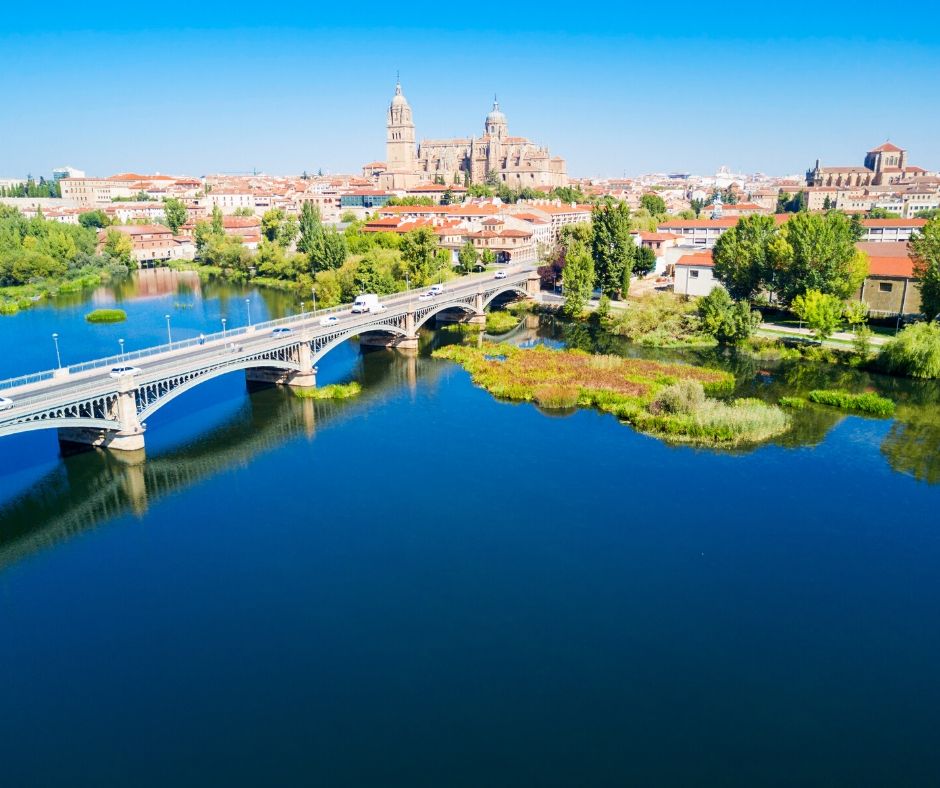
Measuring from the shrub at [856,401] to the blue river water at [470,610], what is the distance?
3.07 m

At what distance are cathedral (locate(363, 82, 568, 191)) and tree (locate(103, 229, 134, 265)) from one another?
65.2 m

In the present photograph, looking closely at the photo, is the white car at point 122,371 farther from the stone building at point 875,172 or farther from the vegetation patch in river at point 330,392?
the stone building at point 875,172

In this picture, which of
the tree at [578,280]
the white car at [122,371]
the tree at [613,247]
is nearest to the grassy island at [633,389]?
the tree at [578,280]

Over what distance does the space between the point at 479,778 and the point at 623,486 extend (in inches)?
612

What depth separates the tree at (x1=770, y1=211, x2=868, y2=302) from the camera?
168 ft

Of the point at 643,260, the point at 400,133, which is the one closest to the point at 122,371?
the point at 643,260

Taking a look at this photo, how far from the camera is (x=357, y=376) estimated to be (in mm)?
46094

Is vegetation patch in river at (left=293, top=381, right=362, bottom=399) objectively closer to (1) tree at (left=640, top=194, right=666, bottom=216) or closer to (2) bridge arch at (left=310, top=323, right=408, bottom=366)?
(2) bridge arch at (left=310, top=323, right=408, bottom=366)

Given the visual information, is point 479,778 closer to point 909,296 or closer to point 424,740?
point 424,740

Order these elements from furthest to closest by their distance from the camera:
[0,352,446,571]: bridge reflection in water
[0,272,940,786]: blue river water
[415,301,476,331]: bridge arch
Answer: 1. [415,301,476,331]: bridge arch
2. [0,352,446,571]: bridge reflection in water
3. [0,272,940,786]: blue river water

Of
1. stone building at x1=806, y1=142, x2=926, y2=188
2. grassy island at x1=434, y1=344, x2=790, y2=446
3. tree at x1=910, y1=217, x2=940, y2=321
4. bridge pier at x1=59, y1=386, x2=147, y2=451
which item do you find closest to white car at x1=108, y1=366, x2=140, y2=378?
bridge pier at x1=59, y1=386, x2=147, y2=451

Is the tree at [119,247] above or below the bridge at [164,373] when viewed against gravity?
above

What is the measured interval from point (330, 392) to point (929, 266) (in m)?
39.4

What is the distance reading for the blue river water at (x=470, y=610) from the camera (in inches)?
635
